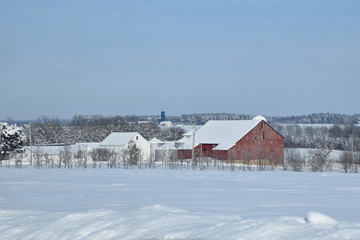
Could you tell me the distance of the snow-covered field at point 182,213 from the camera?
8.34 metres

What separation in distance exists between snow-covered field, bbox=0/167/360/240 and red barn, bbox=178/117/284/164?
1161 inches

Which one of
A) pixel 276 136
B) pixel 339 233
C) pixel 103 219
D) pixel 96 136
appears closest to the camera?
pixel 339 233

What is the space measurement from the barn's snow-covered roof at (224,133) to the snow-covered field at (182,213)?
30099mm

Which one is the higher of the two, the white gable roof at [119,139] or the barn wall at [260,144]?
the white gable roof at [119,139]

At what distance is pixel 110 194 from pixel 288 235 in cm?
733

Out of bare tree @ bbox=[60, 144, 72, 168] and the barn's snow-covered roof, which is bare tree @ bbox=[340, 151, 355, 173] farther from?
bare tree @ bbox=[60, 144, 72, 168]

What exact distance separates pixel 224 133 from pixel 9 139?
18.1m

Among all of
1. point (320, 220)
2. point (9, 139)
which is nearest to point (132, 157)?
point (9, 139)

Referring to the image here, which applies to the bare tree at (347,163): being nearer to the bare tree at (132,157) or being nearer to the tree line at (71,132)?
the bare tree at (132,157)

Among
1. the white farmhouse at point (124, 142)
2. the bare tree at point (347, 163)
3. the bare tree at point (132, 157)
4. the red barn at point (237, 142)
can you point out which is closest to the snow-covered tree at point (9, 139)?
the white farmhouse at point (124, 142)

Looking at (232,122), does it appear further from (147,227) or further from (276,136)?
(147,227)

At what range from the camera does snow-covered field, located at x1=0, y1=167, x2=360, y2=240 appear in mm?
8344

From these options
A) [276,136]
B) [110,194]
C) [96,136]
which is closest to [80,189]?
[110,194]

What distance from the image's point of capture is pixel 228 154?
44750 millimetres
